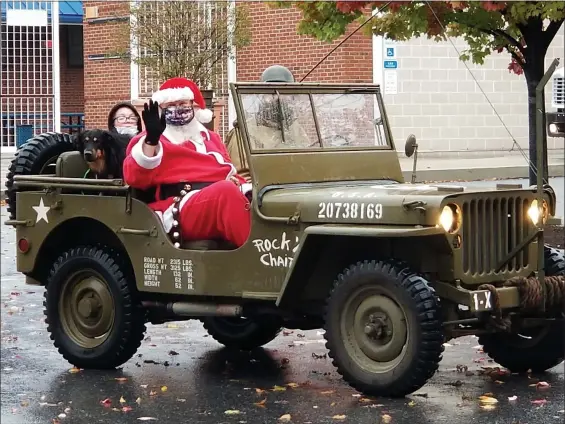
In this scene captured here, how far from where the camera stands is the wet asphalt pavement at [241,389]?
23.6 ft

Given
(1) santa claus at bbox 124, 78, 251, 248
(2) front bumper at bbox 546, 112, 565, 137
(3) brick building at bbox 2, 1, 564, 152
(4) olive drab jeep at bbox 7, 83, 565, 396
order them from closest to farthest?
(4) olive drab jeep at bbox 7, 83, 565, 396 → (1) santa claus at bbox 124, 78, 251, 248 → (2) front bumper at bbox 546, 112, 565, 137 → (3) brick building at bbox 2, 1, 564, 152

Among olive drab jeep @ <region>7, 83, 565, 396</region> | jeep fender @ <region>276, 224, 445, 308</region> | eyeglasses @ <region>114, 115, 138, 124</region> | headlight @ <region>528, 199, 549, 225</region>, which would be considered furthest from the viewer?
eyeglasses @ <region>114, 115, 138, 124</region>

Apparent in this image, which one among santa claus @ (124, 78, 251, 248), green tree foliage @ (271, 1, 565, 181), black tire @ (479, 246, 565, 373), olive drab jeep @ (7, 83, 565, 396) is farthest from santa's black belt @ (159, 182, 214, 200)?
green tree foliage @ (271, 1, 565, 181)

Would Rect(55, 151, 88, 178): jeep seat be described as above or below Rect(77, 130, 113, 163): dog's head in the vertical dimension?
below

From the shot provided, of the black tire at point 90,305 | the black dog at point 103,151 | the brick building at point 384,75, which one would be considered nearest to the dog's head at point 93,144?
the black dog at point 103,151

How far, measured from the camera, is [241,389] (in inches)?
318

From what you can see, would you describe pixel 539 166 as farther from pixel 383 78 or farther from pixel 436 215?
pixel 383 78

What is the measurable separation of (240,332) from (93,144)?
1618 mm

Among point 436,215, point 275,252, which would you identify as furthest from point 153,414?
point 436,215

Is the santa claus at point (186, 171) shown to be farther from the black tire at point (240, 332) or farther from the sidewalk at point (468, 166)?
the sidewalk at point (468, 166)

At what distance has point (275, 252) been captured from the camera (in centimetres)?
808

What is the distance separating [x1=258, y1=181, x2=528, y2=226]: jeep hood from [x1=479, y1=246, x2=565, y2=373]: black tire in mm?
790

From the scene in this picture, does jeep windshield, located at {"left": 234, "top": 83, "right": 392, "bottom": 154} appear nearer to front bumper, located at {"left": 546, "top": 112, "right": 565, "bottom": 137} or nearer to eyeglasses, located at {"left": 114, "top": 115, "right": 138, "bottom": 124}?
eyeglasses, located at {"left": 114, "top": 115, "right": 138, "bottom": 124}

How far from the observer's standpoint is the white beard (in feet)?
29.5
